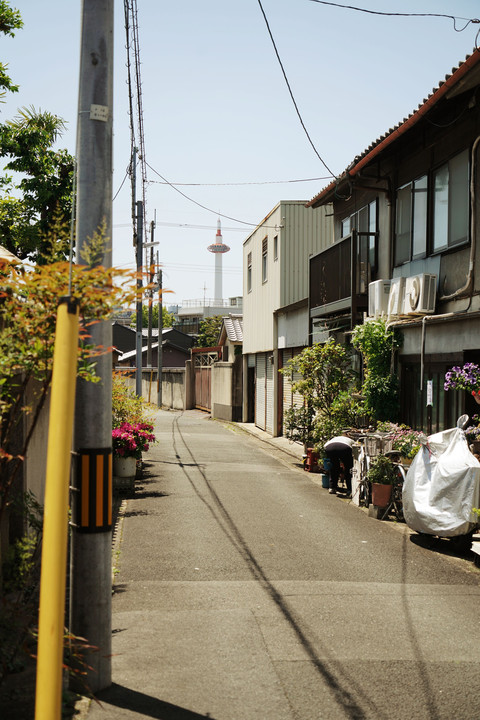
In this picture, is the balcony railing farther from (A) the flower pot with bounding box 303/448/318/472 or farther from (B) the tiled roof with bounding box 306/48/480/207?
(A) the flower pot with bounding box 303/448/318/472

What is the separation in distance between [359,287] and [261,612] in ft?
36.2

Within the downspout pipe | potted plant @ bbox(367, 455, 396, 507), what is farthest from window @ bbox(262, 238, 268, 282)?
potted plant @ bbox(367, 455, 396, 507)

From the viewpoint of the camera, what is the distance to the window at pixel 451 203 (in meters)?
12.2

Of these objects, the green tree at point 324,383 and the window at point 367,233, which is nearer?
the window at point 367,233

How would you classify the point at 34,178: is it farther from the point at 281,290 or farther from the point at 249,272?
the point at 249,272

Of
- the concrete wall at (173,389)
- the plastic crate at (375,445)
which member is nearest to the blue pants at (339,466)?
the plastic crate at (375,445)

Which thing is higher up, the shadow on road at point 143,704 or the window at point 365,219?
the window at point 365,219

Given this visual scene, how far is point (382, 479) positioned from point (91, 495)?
751 centimetres

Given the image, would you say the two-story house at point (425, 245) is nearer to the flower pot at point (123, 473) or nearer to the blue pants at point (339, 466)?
the blue pants at point (339, 466)

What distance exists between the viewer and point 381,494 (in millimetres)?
11414

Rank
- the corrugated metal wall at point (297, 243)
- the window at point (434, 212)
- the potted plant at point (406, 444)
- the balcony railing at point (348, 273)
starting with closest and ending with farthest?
the potted plant at point (406, 444), the window at point (434, 212), the balcony railing at point (348, 273), the corrugated metal wall at point (297, 243)

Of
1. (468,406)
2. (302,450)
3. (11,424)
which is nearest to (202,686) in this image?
(11,424)

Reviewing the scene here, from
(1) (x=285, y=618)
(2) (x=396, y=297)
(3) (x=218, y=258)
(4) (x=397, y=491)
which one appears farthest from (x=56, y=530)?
(3) (x=218, y=258)

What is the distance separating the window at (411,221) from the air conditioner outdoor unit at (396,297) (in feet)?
2.02
